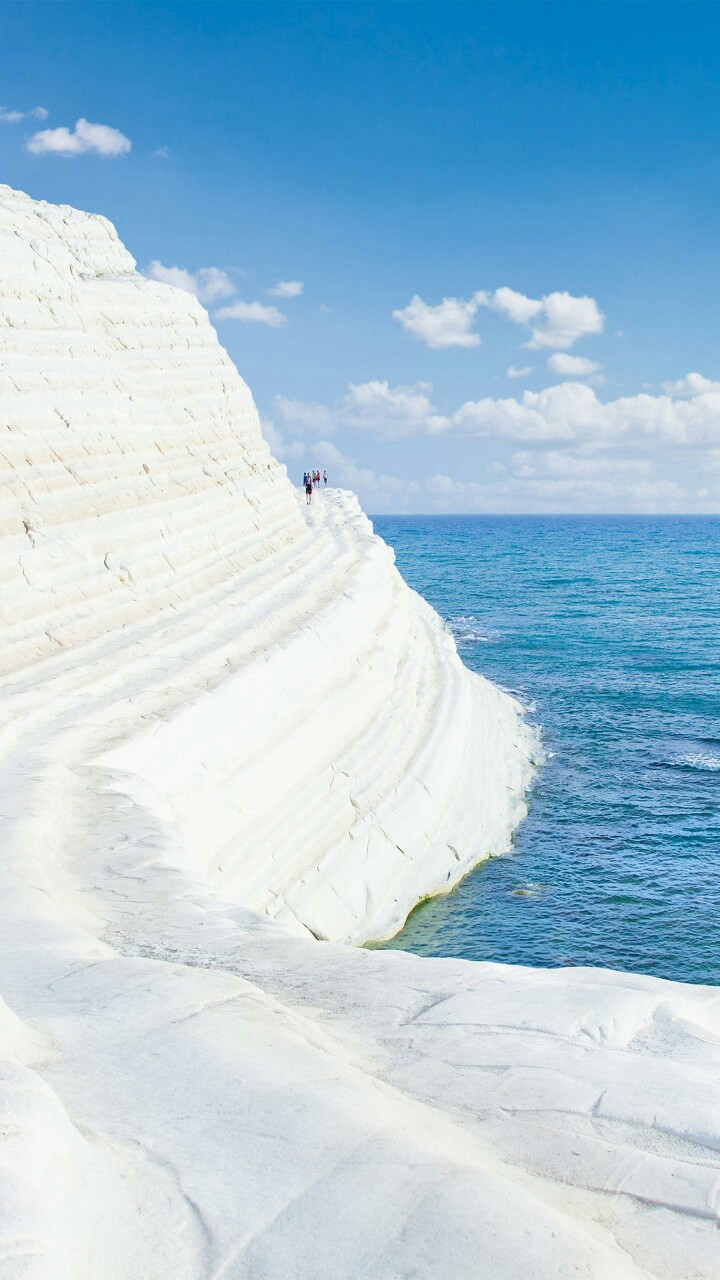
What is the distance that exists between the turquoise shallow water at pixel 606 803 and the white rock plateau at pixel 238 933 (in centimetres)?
103

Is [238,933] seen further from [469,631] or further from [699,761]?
[469,631]

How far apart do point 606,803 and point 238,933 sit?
13.6 m

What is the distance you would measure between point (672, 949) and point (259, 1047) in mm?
10270

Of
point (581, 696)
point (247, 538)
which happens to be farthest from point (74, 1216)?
point (581, 696)

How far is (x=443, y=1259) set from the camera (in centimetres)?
354

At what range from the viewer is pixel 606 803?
1970 cm

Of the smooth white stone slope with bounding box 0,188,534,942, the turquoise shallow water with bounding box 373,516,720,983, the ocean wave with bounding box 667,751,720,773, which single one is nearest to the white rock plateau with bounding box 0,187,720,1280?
the smooth white stone slope with bounding box 0,188,534,942

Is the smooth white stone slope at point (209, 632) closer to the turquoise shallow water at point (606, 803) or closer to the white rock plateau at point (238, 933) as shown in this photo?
the white rock plateau at point (238, 933)

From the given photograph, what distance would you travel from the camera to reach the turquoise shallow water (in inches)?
555

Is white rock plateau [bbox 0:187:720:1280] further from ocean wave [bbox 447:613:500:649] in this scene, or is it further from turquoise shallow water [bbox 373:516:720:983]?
ocean wave [bbox 447:613:500:649]

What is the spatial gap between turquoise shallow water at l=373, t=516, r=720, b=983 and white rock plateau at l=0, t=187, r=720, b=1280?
103 cm

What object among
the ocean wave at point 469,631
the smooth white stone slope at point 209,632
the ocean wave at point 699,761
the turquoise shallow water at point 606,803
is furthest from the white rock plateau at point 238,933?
the ocean wave at point 469,631

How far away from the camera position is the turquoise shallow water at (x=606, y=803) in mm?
14094

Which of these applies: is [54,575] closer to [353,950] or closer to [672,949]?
[353,950]
